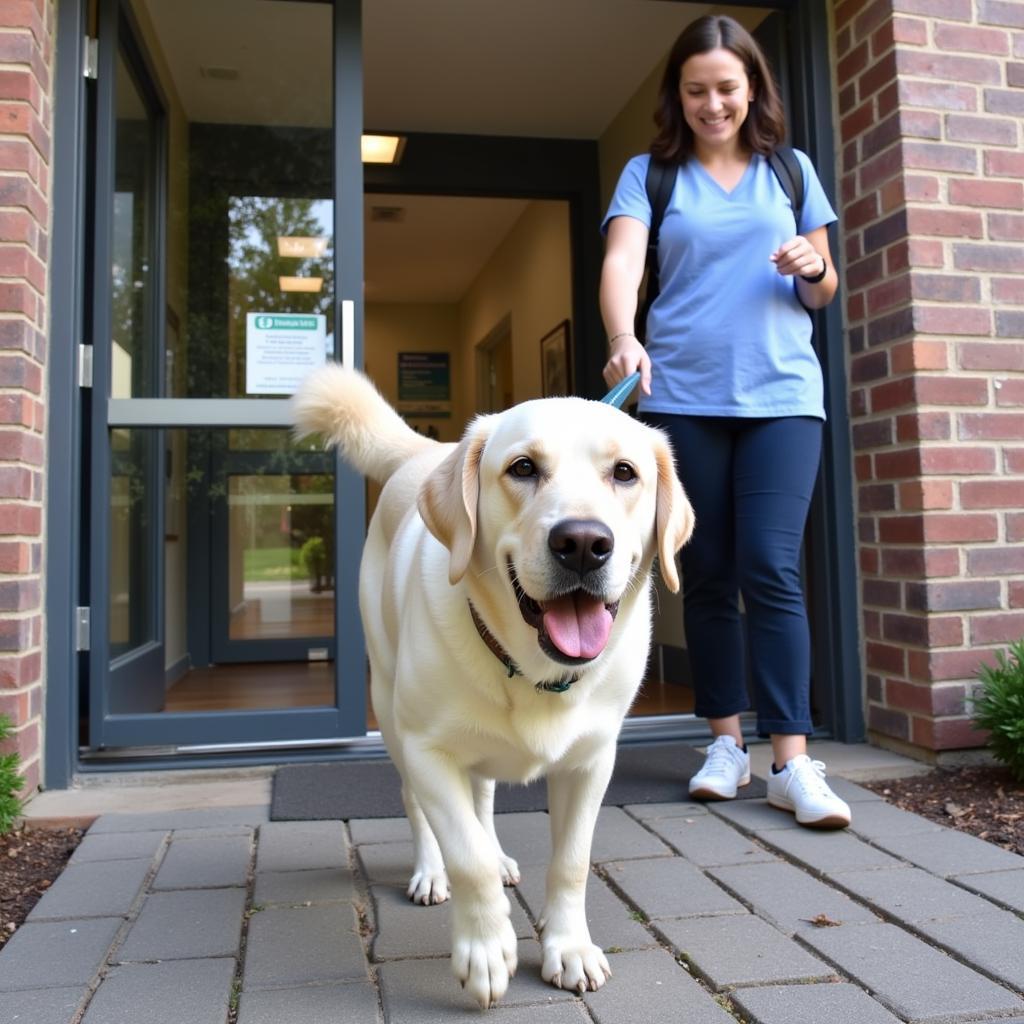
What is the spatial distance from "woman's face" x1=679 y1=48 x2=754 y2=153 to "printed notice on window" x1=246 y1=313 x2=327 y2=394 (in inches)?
62.3

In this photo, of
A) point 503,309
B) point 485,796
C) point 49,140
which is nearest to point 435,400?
point 503,309

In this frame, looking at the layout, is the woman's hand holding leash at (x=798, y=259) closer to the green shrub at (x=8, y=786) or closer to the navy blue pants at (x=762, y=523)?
the navy blue pants at (x=762, y=523)

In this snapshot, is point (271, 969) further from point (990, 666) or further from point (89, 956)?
point (990, 666)

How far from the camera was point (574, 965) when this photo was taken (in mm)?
1732

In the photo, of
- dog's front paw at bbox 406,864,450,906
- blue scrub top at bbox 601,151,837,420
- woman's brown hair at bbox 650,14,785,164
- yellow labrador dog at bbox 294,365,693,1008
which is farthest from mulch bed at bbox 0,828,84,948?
woman's brown hair at bbox 650,14,785,164

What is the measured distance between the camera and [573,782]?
1.88 meters

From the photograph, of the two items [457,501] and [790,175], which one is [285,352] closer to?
[790,175]

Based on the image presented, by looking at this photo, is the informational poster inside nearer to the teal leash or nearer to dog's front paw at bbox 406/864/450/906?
the teal leash

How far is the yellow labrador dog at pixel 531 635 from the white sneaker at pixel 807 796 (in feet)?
3.26

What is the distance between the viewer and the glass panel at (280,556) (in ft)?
13.1

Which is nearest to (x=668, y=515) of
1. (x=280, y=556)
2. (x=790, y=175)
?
(x=790, y=175)

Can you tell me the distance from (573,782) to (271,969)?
0.66 metres

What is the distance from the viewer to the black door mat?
2836 mm

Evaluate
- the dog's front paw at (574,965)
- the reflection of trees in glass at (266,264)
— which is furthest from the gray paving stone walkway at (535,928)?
the reflection of trees in glass at (266,264)
